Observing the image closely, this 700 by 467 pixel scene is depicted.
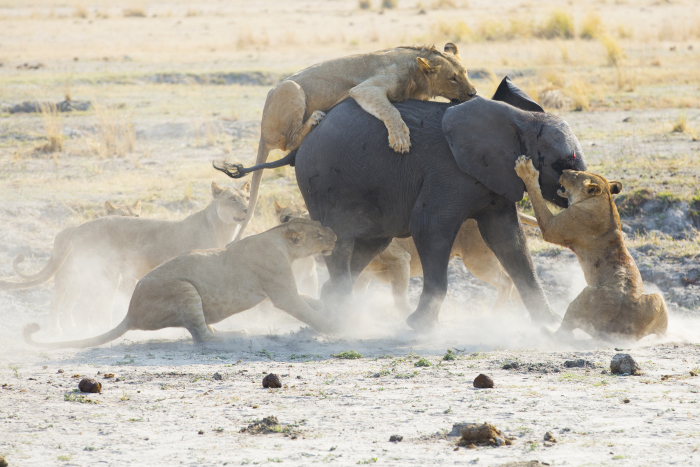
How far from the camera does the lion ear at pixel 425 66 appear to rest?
25.3 feet

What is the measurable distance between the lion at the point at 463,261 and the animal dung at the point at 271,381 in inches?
123

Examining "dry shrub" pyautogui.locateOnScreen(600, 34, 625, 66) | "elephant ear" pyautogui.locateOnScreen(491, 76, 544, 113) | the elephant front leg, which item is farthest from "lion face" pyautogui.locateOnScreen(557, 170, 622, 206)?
"dry shrub" pyautogui.locateOnScreen(600, 34, 625, 66)

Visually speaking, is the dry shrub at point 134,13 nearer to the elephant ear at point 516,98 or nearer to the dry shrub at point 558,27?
the dry shrub at point 558,27

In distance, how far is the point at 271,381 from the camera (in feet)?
18.9

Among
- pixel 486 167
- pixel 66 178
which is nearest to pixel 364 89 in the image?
pixel 486 167

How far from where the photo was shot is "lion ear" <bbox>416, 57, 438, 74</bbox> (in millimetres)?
7703

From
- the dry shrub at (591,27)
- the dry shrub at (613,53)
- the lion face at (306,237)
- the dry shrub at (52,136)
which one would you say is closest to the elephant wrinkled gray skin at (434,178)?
the lion face at (306,237)

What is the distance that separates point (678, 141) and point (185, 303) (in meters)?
9.68

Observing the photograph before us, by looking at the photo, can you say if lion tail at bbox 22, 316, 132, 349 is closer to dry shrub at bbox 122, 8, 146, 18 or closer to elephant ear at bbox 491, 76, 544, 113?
elephant ear at bbox 491, 76, 544, 113

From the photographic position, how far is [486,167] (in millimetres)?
7395

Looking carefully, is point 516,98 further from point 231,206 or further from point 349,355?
point 231,206

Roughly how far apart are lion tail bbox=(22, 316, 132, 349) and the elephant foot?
2.42 m

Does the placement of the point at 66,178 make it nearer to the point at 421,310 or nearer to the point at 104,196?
the point at 104,196

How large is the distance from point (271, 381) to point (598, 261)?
3.03 metres
